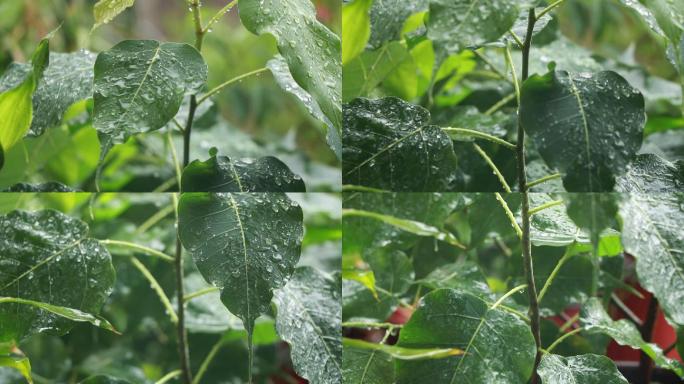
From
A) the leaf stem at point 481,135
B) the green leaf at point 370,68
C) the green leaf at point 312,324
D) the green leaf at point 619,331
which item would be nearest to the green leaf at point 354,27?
the green leaf at point 370,68

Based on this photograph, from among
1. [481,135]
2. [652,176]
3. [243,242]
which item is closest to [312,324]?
[243,242]

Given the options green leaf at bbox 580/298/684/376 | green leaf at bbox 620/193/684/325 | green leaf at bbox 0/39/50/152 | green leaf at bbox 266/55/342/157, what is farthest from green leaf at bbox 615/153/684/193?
green leaf at bbox 0/39/50/152

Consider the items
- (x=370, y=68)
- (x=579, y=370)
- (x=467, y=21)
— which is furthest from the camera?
(x=370, y=68)

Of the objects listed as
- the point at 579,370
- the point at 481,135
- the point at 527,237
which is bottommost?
the point at 579,370

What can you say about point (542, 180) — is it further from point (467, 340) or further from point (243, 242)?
point (243, 242)

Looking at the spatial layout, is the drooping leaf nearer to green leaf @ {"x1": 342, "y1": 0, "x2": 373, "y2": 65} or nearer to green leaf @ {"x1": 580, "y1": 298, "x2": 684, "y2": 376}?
green leaf @ {"x1": 342, "y1": 0, "x2": 373, "y2": 65}

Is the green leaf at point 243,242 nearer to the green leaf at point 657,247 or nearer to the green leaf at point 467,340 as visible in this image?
the green leaf at point 467,340
